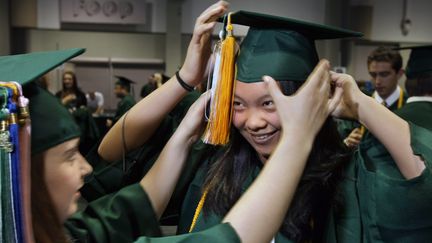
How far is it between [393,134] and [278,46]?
420mm

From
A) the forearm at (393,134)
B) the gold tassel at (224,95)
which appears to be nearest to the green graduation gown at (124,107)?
the gold tassel at (224,95)

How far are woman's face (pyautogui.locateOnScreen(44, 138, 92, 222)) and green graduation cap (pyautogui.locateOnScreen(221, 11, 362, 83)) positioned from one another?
1.92 ft

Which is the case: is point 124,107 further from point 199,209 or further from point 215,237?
point 215,237

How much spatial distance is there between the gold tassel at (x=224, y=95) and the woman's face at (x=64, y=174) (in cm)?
50

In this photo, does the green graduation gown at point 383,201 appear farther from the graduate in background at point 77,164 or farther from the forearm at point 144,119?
the forearm at point 144,119

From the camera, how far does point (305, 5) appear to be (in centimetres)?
1130

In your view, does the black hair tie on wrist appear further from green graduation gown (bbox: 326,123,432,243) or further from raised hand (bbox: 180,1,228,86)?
green graduation gown (bbox: 326,123,432,243)

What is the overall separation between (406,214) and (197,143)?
711mm

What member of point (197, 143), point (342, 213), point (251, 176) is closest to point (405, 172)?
point (342, 213)

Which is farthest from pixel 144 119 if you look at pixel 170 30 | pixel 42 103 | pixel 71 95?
pixel 170 30

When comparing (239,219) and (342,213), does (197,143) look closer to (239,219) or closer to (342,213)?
(342,213)

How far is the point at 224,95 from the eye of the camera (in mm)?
1494

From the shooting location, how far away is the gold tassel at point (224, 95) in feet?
4.90

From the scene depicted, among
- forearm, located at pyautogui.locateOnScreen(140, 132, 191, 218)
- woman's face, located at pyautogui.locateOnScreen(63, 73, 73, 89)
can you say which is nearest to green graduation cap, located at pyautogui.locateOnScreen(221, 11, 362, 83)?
forearm, located at pyautogui.locateOnScreen(140, 132, 191, 218)
